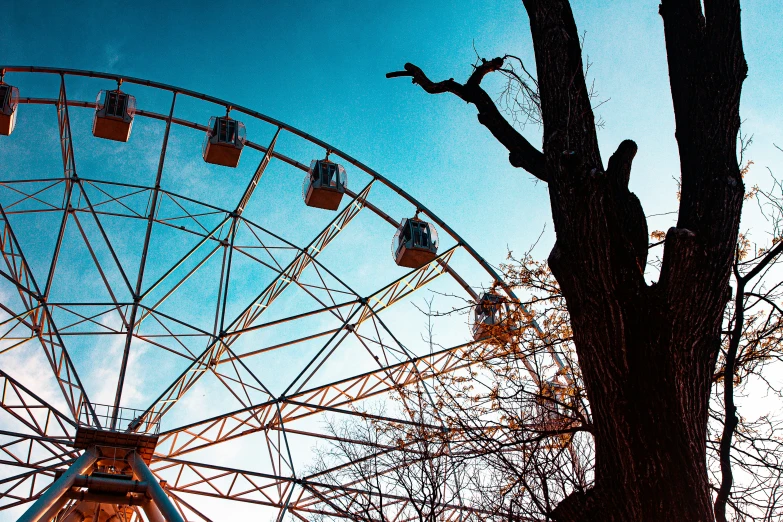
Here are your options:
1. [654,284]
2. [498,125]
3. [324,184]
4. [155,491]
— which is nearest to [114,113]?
[324,184]

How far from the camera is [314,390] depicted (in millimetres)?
18031

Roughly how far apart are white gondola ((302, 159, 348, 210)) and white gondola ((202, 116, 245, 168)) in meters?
1.89

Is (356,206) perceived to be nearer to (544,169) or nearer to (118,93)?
(118,93)

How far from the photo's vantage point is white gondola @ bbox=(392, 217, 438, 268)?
61.7ft

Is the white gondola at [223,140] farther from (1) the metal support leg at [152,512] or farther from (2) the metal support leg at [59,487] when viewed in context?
(1) the metal support leg at [152,512]

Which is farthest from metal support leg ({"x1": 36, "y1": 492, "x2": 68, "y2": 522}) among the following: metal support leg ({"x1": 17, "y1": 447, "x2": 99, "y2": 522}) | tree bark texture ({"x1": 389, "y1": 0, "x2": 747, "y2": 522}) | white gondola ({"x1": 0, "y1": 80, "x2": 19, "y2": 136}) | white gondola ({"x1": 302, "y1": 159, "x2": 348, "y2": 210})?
tree bark texture ({"x1": 389, "y1": 0, "x2": 747, "y2": 522})

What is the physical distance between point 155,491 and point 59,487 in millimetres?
1632

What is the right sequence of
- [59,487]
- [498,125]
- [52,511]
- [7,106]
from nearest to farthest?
[498,125], [52,511], [59,487], [7,106]

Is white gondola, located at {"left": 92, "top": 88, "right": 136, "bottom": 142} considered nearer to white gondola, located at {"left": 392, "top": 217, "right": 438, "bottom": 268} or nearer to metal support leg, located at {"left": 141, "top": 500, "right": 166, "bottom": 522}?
white gondola, located at {"left": 392, "top": 217, "right": 438, "bottom": 268}

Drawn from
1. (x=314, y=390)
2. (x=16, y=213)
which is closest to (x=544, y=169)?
(x=314, y=390)

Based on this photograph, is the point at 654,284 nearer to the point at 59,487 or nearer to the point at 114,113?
the point at 59,487

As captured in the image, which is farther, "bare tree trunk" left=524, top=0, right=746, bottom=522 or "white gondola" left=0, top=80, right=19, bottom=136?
"white gondola" left=0, top=80, right=19, bottom=136

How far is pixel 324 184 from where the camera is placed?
18672mm

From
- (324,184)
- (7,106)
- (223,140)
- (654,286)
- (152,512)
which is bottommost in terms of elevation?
(654,286)
